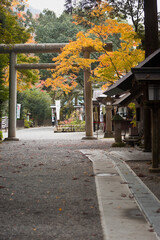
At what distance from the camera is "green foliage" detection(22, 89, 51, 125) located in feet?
141

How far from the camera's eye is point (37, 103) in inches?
1718

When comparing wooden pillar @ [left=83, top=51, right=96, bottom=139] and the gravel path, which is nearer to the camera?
the gravel path

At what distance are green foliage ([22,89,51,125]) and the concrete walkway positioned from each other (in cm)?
3691

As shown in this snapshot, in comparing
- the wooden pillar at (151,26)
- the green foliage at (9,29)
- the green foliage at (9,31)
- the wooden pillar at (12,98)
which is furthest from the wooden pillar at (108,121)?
the wooden pillar at (151,26)

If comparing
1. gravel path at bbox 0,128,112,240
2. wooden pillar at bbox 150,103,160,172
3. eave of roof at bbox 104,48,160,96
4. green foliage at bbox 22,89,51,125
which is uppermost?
green foliage at bbox 22,89,51,125

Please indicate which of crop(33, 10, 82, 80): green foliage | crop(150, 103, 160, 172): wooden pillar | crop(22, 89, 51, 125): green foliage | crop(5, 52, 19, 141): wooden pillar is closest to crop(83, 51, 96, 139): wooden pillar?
crop(5, 52, 19, 141): wooden pillar

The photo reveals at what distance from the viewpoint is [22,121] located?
36469 millimetres

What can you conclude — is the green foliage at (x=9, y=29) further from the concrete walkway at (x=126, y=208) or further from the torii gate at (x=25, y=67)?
the concrete walkway at (x=126, y=208)

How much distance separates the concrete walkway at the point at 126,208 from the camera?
3.28 meters

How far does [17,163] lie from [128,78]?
3.89 metres

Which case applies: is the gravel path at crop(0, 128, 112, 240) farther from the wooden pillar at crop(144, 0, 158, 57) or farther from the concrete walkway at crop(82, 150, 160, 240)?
the wooden pillar at crop(144, 0, 158, 57)

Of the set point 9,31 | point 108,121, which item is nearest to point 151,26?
point 9,31

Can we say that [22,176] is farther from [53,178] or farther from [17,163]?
[17,163]

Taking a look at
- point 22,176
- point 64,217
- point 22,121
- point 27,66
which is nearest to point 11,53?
point 27,66
